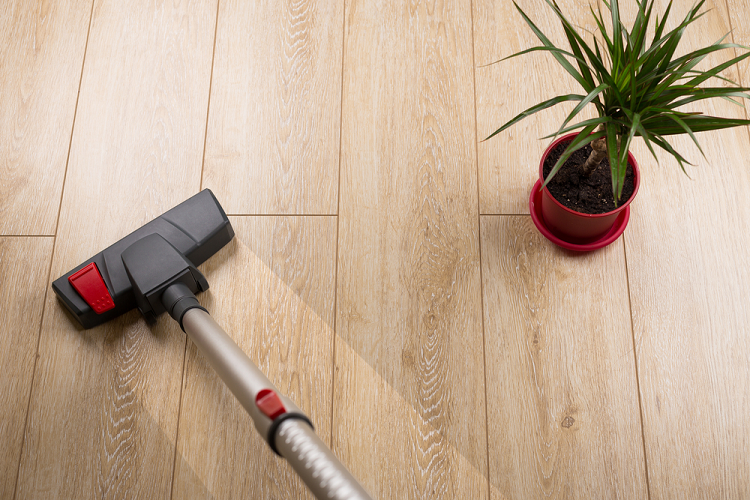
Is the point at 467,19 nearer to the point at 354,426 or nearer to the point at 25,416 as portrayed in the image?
the point at 354,426

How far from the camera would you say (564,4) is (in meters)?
1.46

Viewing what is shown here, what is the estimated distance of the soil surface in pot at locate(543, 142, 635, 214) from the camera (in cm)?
114

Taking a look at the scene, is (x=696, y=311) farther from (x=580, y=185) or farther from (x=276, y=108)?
(x=276, y=108)

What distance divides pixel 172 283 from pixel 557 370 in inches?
31.1

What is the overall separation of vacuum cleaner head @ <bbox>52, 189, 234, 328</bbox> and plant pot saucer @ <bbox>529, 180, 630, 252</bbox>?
0.66 m

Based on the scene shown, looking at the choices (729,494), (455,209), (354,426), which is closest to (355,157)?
(455,209)

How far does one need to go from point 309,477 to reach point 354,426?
0.47m

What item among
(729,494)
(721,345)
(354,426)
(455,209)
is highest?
(455,209)

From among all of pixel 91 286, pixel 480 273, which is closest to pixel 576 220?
pixel 480 273

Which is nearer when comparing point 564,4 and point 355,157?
point 355,157

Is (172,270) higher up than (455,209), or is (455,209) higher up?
(172,270)

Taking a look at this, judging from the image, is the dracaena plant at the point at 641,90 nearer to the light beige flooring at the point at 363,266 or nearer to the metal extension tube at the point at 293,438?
the light beige flooring at the point at 363,266

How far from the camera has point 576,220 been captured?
45.6 inches

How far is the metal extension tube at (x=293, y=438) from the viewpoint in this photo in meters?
0.70
